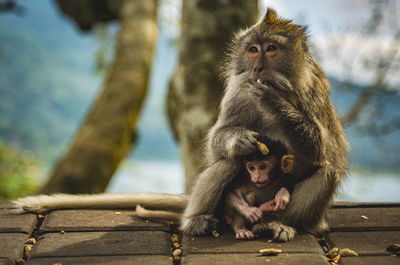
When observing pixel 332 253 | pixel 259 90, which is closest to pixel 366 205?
pixel 332 253

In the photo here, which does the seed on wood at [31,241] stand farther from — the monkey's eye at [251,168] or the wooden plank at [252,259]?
the monkey's eye at [251,168]

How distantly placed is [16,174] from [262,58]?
9.83m

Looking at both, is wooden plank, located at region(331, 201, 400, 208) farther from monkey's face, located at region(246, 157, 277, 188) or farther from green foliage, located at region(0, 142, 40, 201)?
green foliage, located at region(0, 142, 40, 201)

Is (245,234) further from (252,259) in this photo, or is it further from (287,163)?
(287,163)

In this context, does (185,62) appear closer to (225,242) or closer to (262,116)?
(262,116)

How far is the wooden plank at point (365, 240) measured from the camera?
317 centimetres

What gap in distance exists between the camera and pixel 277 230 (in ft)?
10.8

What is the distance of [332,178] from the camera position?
334cm

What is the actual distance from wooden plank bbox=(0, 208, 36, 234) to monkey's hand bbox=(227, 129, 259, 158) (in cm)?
153

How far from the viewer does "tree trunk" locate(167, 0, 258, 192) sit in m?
5.80

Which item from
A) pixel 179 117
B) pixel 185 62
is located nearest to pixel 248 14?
pixel 185 62

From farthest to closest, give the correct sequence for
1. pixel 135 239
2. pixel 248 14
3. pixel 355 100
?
pixel 355 100, pixel 248 14, pixel 135 239

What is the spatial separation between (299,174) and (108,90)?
18.6ft

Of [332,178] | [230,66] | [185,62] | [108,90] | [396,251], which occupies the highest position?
[108,90]
